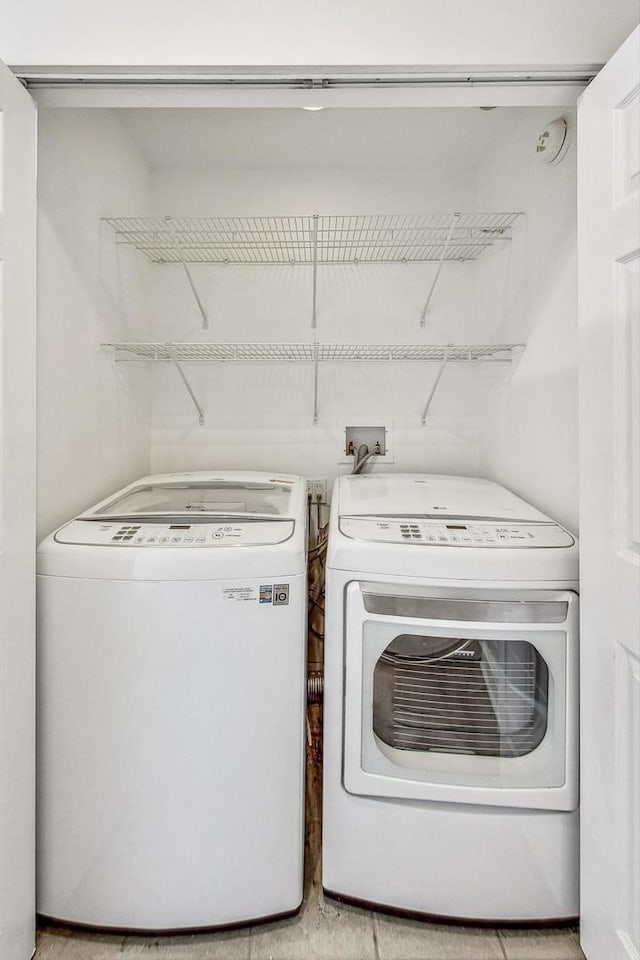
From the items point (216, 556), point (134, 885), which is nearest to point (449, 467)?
point (216, 556)

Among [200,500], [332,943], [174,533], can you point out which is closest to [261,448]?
[200,500]

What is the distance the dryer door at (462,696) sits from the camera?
1.33 metres

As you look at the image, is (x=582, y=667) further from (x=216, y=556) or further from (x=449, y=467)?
(x=449, y=467)

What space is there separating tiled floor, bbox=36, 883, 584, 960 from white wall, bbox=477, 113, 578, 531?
109 centimetres

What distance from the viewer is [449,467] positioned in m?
2.35

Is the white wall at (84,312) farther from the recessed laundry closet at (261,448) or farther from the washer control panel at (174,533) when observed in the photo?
the washer control panel at (174,533)

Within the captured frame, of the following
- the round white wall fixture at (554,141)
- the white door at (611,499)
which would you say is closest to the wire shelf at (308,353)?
the round white wall fixture at (554,141)

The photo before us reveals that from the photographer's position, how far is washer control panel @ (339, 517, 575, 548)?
1383 mm

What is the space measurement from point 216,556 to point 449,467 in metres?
1.34

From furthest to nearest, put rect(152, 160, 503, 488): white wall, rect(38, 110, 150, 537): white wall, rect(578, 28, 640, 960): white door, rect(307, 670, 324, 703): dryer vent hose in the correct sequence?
rect(152, 160, 503, 488): white wall
rect(307, 670, 324, 703): dryer vent hose
rect(38, 110, 150, 537): white wall
rect(578, 28, 640, 960): white door

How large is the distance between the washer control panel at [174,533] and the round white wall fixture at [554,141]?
53.6 inches

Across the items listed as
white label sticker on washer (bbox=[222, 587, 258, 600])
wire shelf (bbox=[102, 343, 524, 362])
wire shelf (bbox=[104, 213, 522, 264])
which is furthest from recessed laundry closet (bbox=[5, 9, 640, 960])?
wire shelf (bbox=[104, 213, 522, 264])

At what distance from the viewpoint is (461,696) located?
4.57 ft

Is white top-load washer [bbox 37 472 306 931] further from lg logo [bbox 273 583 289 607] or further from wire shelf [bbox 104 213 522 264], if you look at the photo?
wire shelf [bbox 104 213 522 264]
